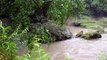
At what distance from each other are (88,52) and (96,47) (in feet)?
4.08

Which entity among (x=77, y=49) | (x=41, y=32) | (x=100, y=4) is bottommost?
(x=77, y=49)

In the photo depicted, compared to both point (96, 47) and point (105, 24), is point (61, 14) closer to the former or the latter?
point (96, 47)

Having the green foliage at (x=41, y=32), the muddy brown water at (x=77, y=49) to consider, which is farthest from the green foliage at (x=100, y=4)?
the green foliage at (x=41, y=32)

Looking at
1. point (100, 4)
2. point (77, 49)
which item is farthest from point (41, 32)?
point (100, 4)

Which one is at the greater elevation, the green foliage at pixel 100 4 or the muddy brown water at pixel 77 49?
the green foliage at pixel 100 4

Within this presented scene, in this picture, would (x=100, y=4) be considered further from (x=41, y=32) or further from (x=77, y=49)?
(x=41, y=32)

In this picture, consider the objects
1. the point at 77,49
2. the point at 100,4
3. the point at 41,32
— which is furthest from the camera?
the point at 100,4

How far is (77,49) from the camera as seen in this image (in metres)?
11.8

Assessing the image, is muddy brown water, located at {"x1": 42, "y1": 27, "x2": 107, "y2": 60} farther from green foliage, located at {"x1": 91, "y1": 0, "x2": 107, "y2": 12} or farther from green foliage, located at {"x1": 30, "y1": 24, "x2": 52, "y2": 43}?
green foliage, located at {"x1": 91, "y1": 0, "x2": 107, "y2": 12}

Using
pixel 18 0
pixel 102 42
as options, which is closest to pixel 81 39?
pixel 102 42

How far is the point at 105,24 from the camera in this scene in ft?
74.5

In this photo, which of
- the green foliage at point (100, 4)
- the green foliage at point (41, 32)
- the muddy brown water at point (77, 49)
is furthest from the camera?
the green foliage at point (100, 4)

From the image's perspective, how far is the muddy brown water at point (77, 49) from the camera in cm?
1025

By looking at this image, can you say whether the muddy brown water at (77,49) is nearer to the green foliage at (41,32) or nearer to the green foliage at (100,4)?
the green foliage at (41,32)
